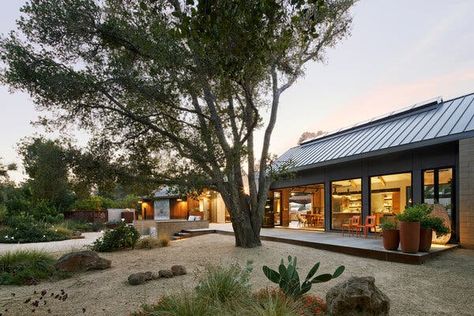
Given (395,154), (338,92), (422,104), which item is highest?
(338,92)

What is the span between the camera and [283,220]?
17.2 metres

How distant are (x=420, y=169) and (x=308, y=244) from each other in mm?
4458

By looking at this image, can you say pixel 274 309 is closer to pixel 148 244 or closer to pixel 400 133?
pixel 148 244

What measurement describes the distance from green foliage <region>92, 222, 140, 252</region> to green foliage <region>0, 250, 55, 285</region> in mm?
2360

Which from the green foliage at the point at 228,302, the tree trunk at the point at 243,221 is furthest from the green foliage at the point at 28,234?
the green foliage at the point at 228,302

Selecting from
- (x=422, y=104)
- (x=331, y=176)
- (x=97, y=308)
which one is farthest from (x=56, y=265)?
(x=422, y=104)

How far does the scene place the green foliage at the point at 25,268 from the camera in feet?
21.0

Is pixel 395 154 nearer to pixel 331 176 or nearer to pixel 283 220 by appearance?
pixel 331 176

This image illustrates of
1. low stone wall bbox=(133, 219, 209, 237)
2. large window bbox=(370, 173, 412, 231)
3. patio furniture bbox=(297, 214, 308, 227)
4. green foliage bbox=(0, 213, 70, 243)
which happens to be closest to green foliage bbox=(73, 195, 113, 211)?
green foliage bbox=(0, 213, 70, 243)

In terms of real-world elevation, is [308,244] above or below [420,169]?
below

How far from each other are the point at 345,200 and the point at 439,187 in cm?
405

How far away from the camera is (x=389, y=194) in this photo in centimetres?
1180

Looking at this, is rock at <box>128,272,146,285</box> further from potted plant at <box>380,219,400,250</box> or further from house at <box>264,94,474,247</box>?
house at <box>264,94,474,247</box>

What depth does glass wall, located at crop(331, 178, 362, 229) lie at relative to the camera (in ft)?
42.5
